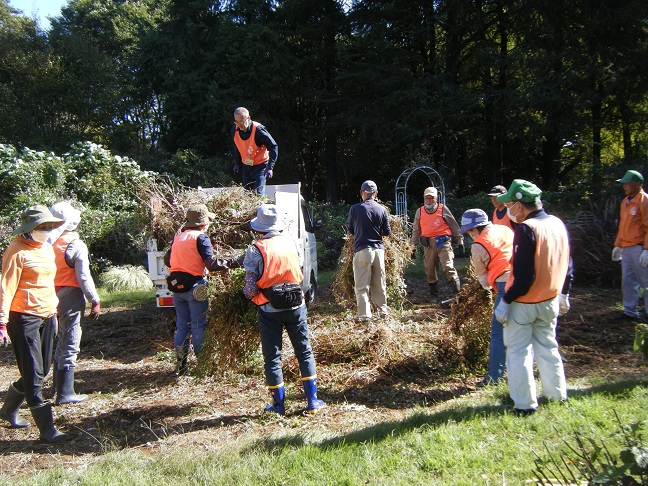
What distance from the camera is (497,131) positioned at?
2278 cm

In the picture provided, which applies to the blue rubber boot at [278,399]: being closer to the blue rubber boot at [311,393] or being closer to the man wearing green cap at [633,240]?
the blue rubber boot at [311,393]

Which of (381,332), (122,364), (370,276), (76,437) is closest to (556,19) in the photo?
(370,276)

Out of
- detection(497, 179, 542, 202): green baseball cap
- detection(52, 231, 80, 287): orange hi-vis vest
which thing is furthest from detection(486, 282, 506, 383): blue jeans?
detection(52, 231, 80, 287): orange hi-vis vest

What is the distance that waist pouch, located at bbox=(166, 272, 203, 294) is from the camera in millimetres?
5629

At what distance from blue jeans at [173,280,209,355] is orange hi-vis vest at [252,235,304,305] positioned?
3.66ft

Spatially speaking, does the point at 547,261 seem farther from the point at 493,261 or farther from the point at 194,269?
the point at 194,269

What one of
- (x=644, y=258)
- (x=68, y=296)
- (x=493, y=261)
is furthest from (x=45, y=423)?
(x=644, y=258)

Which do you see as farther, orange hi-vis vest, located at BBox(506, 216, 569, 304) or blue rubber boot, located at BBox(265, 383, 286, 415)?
blue rubber boot, located at BBox(265, 383, 286, 415)

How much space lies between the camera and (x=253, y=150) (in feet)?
24.8

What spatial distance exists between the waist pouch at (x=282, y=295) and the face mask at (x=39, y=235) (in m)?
1.91

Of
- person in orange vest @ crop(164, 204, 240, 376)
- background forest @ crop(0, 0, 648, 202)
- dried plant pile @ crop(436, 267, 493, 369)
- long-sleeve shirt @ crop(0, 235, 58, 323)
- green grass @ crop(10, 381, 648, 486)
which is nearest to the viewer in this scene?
green grass @ crop(10, 381, 648, 486)

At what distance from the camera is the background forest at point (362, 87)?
1903 cm

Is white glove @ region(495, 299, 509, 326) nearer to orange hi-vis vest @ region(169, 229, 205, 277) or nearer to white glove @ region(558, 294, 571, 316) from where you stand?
white glove @ region(558, 294, 571, 316)

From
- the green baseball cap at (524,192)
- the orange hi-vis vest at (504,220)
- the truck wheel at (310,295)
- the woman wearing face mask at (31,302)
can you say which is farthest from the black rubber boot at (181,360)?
the orange hi-vis vest at (504,220)
